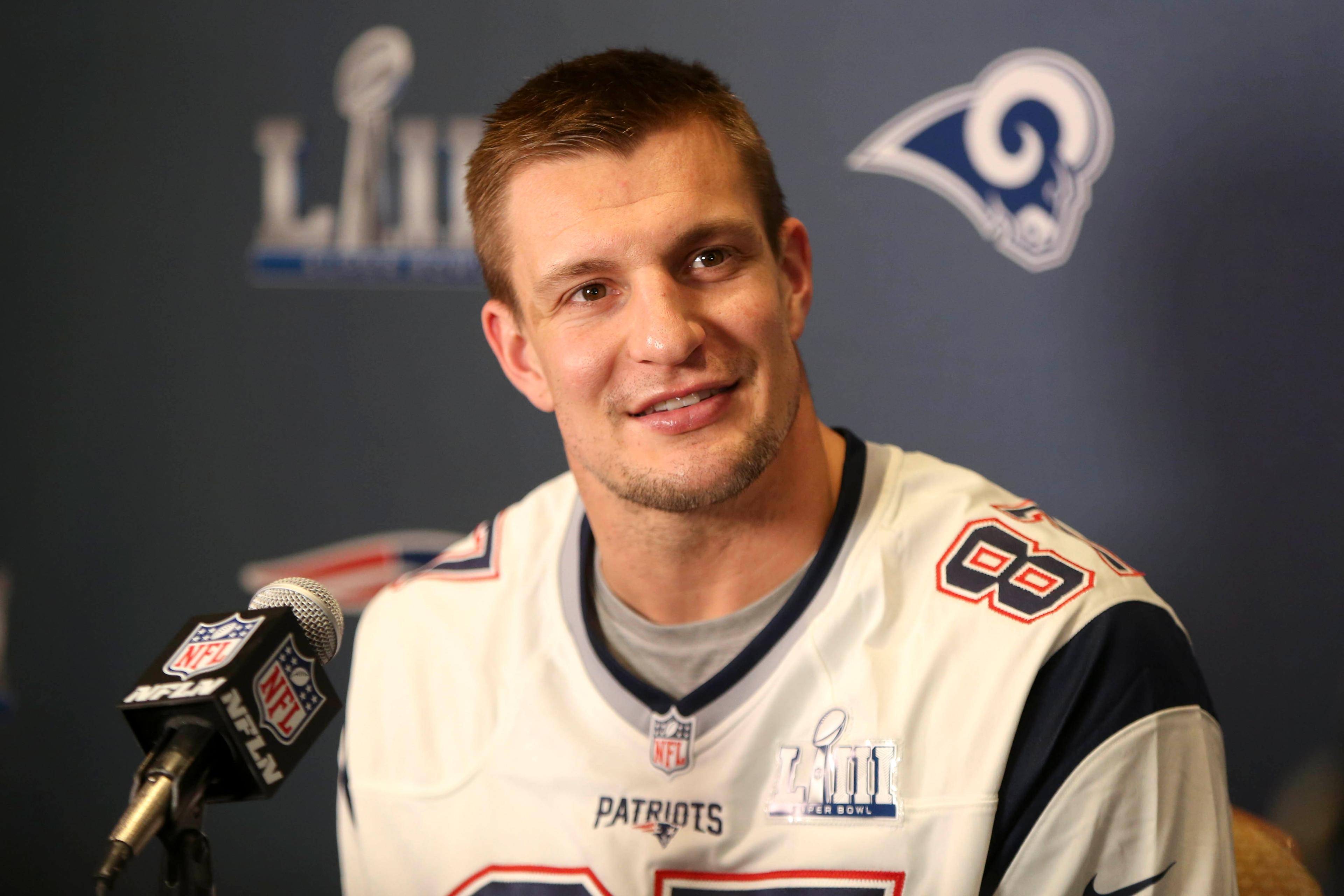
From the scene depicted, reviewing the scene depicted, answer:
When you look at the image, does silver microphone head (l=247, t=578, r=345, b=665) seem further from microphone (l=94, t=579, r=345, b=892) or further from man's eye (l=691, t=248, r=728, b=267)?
man's eye (l=691, t=248, r=728, b=267)

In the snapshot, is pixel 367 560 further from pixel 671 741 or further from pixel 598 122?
pixel 598 122

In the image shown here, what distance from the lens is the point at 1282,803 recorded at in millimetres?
1715

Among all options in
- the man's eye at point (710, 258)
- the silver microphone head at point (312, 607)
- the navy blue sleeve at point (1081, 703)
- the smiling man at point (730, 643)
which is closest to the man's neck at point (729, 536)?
the smiling man at point (730, 643)

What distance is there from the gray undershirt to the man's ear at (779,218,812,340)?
1.01 feet

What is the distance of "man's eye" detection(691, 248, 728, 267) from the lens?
122cm

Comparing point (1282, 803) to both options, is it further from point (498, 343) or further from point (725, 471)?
point (498, 343)

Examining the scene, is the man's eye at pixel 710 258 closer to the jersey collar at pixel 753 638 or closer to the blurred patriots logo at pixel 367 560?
Result: the jersey collar at pixel 753 638

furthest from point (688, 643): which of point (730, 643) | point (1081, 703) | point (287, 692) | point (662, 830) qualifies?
point (287, 692)

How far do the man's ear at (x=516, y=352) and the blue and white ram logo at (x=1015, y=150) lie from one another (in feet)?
2.40

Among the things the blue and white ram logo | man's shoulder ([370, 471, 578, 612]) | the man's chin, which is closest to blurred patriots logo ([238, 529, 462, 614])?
man's shoulder ([370, 471, 578, 612])

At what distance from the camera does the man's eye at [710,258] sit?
1217mm

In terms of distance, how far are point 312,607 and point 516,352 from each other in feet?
1.86

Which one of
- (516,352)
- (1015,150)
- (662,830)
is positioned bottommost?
(662,830)

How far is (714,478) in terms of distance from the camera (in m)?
1.20
